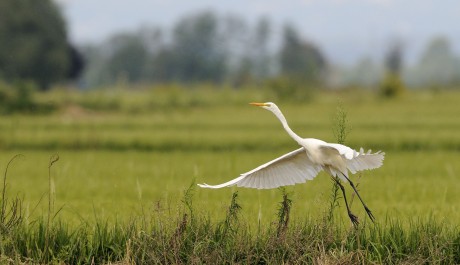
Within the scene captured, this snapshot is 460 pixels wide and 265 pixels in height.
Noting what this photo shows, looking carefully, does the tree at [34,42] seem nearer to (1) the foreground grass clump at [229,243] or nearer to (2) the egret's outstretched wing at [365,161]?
(1) the foreground grass clump at [229,243]

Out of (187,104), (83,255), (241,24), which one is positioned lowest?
(83,255)

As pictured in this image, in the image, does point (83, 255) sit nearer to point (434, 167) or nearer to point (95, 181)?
point (95, 181)

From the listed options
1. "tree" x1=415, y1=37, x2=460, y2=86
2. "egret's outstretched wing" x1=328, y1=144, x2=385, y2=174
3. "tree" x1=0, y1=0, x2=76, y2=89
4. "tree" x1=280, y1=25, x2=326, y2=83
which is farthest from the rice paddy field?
"tree" x1=415, y1=37, x2=460, y2=86

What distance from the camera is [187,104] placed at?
115 feet

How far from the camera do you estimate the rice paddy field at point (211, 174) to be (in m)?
5.91

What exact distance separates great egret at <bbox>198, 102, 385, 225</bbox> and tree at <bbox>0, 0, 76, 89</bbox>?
51711 millimetres

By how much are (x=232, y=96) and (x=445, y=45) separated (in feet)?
508

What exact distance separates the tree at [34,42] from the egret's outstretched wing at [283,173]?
5170cm

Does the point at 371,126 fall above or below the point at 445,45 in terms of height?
below

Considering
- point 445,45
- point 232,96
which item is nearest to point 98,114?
point 232,96

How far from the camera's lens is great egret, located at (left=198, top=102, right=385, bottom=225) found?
16.7 ft

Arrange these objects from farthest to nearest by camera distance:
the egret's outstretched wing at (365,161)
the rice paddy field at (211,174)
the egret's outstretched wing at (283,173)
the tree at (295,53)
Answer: the tree at (295,53), the rice paddy field at (211,174), the egret's outstretched wing at (283,173), the egret's outstretched wing at (365,161)

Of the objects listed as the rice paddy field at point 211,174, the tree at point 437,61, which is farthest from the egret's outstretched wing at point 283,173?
the tree at point 437,61

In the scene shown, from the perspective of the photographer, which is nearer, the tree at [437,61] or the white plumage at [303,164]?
the white plumage at [303,164]
